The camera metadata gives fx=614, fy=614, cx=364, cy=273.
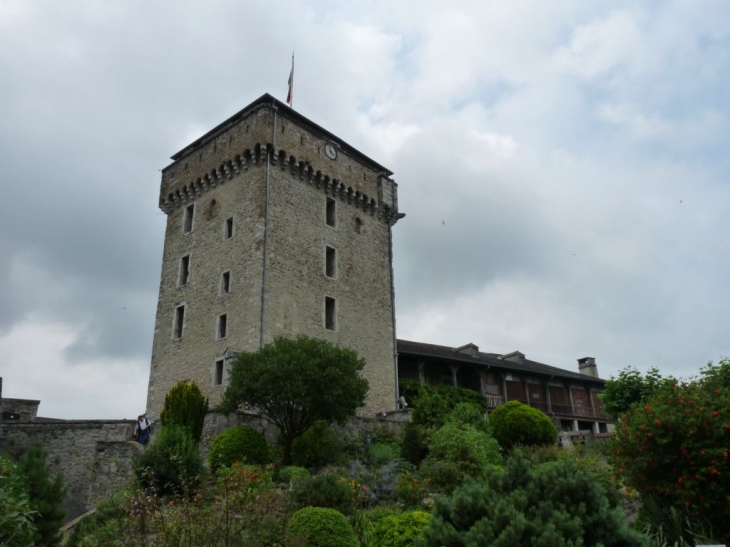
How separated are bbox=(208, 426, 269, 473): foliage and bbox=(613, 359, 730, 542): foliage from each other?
996cm

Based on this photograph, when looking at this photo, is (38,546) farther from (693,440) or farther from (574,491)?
(693,440)

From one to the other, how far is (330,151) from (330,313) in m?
7.78

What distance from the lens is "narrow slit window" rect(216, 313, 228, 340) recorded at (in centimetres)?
2391

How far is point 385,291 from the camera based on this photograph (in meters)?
28.9

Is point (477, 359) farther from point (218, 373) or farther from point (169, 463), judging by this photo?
point (169, 463)

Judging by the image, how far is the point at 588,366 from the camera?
147 feet

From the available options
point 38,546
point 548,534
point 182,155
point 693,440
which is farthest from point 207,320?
point 548,534

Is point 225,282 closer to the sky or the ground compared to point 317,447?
closer to the sky

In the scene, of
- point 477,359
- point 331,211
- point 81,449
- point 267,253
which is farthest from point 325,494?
point 477,359

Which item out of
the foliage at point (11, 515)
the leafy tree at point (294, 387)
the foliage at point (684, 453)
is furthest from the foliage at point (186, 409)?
the foliage at point (684, 453)

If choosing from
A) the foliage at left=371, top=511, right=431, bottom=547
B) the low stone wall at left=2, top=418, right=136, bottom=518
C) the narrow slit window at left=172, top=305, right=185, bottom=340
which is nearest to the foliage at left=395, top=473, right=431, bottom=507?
the foliage at left=371, top=511, right=431, bottom=547

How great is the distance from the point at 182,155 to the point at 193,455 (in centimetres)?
1822

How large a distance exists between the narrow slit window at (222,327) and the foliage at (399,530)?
15.4 m

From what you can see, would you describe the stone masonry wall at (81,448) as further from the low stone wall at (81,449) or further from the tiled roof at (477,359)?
the tiled roof at (477,359)
